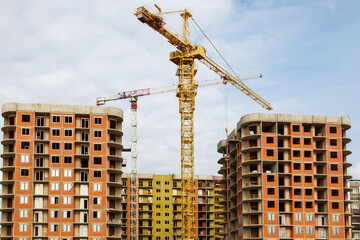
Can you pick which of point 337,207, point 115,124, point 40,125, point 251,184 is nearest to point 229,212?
point 251,184

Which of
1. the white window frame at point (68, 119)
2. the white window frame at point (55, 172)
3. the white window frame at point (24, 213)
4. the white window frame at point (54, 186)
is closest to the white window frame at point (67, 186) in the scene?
the white window frame at point (54, 186)

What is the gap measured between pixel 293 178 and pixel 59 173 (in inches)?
2410

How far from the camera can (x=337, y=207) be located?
→ 484ft

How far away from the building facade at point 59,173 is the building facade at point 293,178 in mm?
35434

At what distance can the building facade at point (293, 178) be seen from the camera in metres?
145

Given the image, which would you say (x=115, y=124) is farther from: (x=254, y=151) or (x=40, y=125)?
(x=254, y=151)

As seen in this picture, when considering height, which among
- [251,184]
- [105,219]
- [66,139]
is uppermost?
[66,139]

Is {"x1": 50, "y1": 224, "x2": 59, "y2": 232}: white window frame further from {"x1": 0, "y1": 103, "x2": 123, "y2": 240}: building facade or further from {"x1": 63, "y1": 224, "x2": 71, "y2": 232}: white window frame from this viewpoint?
{"x1": 63, "y1": 224, "x2": 71, "y2": 232}: white window frame

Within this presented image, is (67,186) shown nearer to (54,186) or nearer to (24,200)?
(54,186)

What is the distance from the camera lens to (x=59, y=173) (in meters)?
145

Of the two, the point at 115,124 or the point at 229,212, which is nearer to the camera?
the point at 115,124

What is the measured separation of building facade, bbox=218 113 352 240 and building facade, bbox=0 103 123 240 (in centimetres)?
3543

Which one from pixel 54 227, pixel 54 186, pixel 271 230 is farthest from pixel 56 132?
pixel 271 230

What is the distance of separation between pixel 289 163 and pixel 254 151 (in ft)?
32.0
